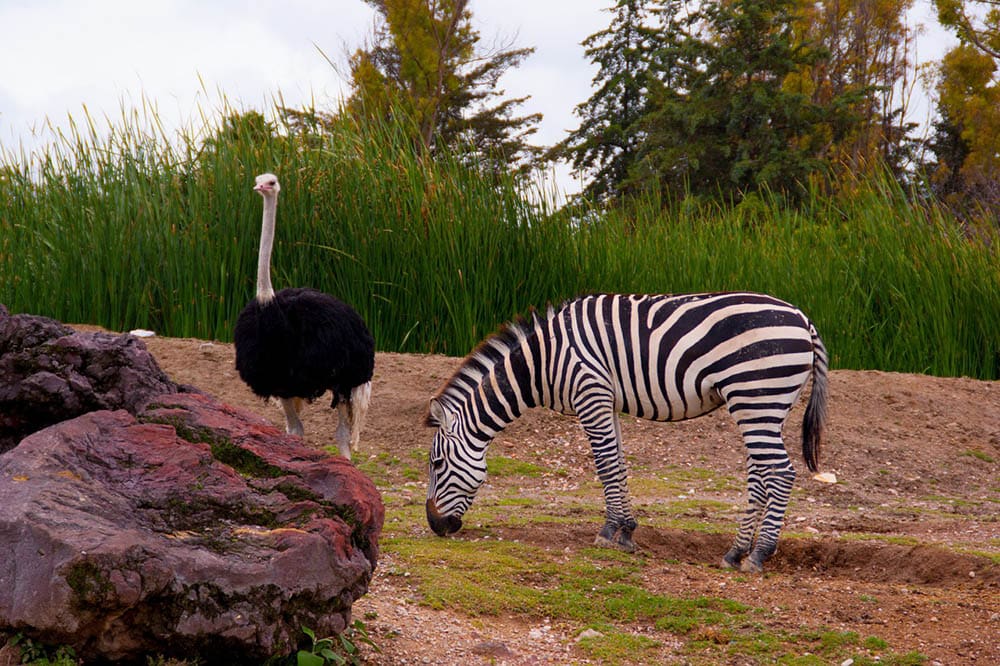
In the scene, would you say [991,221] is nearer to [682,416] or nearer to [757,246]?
[757,246]

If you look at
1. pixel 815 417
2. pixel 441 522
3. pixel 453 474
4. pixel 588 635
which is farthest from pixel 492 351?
pixel 588 635

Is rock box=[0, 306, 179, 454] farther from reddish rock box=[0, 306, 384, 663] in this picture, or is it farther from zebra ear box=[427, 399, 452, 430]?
zebra ear box=[427, 399, 452, 430]

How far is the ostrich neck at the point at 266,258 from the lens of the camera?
7.46 meters

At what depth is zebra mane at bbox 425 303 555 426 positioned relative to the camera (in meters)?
6.12

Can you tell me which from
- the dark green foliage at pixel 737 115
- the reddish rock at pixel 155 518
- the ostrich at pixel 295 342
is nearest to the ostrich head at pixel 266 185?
the ostrich at pixel 295 342

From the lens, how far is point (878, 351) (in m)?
11.7

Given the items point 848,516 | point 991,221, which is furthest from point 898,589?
point 991,221

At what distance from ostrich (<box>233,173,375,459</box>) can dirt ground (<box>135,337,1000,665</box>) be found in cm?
96

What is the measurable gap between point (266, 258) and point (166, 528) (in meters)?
4.36

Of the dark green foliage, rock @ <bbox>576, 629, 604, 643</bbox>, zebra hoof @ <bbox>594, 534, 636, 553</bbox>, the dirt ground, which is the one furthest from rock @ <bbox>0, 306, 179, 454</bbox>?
the dark green foliage

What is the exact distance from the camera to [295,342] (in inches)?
293

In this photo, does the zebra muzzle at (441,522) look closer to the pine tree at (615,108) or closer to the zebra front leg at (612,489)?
the zebra front leg at (612,489)

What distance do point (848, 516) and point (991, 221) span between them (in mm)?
7696

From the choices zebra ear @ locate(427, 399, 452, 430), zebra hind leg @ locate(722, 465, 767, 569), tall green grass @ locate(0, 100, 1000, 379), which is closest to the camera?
zebra hind leg @ locate(722, 465, 767, 569)
